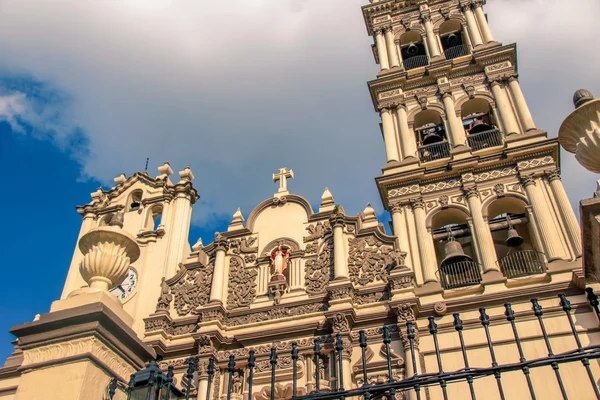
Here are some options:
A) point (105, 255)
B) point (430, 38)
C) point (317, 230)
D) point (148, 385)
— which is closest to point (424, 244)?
point (317, 230)

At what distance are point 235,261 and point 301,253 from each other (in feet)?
6.36

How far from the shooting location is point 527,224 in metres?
15.7

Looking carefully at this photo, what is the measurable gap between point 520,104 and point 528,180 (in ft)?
10.4

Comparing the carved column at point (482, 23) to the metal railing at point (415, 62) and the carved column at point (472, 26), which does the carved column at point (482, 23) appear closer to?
the carved column at point (472, 26)

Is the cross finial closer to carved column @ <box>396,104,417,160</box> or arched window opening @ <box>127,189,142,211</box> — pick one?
carved column @ <box>396,104,417,160</box>

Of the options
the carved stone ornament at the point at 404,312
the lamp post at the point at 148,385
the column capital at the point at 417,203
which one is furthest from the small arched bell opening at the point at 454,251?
the lamp post at the point at 148,385

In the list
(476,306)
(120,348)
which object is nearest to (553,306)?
(476,306)

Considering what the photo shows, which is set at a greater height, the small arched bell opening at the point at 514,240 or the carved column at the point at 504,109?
the carved column at the point at 504,109

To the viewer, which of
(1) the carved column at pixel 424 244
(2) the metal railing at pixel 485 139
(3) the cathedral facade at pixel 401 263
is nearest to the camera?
(3) the cathedral facade at pixel 401 263

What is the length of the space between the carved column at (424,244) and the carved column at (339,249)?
207cm

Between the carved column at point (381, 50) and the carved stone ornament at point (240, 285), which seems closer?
the carved stone ornament at point (240, 285)

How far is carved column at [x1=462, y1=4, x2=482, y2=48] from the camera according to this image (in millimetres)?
20109

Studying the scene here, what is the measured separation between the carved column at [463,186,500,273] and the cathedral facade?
0.12 feet

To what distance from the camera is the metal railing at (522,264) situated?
1412 centimetres
